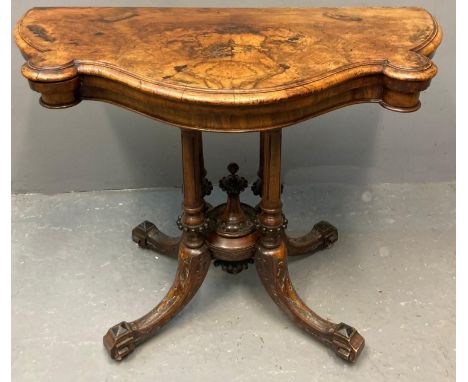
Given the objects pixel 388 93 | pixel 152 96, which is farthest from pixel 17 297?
pixel 388 93

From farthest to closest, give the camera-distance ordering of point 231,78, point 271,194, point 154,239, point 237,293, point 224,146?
point 224,146 < point 154,239 < point 237,293 < point 271,194 < point 231,78

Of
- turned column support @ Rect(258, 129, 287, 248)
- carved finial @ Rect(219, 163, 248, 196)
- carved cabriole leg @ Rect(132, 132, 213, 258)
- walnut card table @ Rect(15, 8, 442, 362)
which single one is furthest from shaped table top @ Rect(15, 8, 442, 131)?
carved cabriole leg @ Rect(132, 132, 213, 258)

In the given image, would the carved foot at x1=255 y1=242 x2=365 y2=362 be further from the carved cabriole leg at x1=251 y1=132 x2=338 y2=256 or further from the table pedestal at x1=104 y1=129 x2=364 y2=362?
the carved cabriole leg at x1=251 y1=132 x2=338 y2=256

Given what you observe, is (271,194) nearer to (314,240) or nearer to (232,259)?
(232,259)

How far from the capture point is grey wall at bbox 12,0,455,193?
197cm

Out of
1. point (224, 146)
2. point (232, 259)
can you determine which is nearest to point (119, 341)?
point (232, 259)

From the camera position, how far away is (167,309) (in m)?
1.52

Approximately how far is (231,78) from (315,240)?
2.86ft

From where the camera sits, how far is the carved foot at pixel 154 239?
176cm

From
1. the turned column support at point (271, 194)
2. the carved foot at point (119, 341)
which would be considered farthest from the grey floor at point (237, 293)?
the turned column support at point (271, 194)

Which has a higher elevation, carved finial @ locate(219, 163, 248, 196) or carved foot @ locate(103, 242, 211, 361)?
carved finial @ locate(219, 163, 248, 196)

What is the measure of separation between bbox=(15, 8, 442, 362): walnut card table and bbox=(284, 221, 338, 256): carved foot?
9.5 inches

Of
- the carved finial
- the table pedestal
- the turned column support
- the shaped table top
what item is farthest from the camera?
the carved finial
